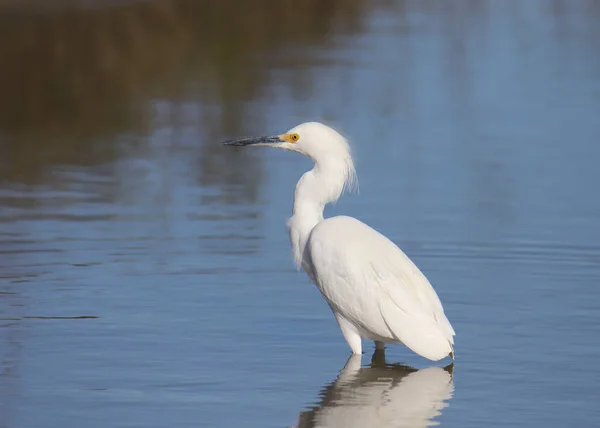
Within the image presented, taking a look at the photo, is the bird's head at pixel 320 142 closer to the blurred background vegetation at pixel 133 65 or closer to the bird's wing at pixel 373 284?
the bird's wing at pixel 373 284

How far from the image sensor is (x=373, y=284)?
7832 millimetres

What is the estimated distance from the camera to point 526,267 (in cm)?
974

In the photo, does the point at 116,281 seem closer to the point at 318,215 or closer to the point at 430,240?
the point at 318,215

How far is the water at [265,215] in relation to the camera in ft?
23.5

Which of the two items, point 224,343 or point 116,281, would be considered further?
point 116,281

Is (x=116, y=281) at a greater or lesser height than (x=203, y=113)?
lesser

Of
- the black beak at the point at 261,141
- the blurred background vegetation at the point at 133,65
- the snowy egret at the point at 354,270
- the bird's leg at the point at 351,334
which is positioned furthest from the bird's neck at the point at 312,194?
the blurred background vegetation at the point at 133,65

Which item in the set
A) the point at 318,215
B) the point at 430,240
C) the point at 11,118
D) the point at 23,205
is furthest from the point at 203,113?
the point at 318,215

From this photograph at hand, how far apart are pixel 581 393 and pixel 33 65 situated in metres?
13.8

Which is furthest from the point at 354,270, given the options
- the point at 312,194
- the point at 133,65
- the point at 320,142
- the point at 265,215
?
the point at 133,65

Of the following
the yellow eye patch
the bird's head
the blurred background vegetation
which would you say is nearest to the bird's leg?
the bird's head

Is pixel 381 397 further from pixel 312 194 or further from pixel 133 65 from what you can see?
pixel 133 65

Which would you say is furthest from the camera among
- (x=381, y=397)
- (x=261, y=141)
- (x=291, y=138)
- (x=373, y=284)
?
(x=261, y=141)

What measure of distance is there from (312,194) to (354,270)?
651 millimetres
